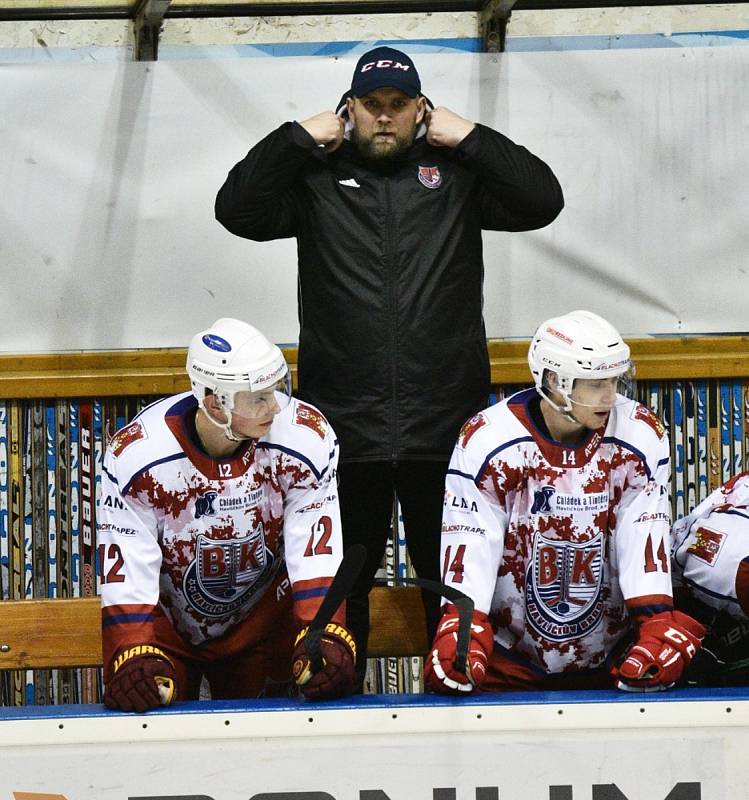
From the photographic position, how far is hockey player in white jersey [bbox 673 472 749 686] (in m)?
2.68

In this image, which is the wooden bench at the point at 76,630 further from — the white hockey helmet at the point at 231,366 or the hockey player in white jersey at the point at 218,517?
the white hockey helmet at the point at 231,366

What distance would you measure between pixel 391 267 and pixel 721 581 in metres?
1.01

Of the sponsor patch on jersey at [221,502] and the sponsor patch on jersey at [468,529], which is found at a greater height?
the sponsor patch on jersey at [221,502]

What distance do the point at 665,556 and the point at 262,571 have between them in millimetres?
838

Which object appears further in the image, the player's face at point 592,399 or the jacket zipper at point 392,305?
the jacket zipper at point 392,305

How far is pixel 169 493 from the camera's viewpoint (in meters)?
2.62

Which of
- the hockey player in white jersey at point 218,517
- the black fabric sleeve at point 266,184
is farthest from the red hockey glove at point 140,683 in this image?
the black fabric sleeve at point 266,184

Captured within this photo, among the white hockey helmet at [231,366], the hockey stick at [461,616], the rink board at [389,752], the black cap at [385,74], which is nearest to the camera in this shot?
the rink board at [389,752]

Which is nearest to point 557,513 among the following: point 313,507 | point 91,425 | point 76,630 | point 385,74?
point 313,507

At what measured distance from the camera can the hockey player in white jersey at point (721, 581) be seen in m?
2.68

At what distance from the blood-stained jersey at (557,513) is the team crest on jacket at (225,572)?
40cm

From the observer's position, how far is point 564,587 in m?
2.70

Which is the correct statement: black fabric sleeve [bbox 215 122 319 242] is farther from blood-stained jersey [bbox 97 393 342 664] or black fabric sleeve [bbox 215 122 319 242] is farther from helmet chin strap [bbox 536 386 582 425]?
helmet chin strap [bbox 536 386 582 425]

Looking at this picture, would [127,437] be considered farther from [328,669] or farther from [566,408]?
[566,408]
